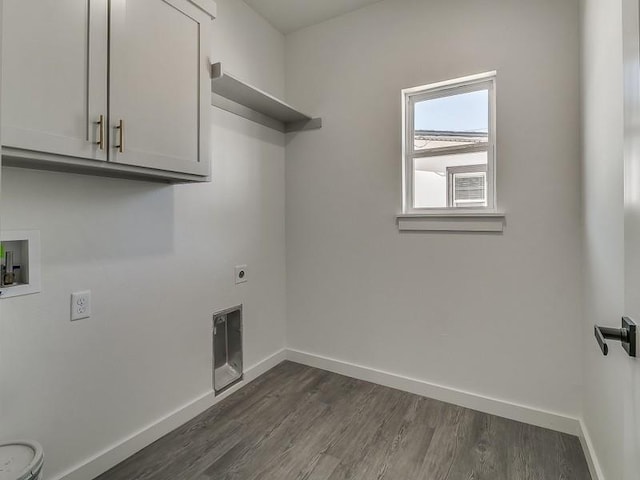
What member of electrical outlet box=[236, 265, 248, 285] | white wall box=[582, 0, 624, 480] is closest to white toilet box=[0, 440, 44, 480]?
electrical outlet box=[236, 265, 248, 285]

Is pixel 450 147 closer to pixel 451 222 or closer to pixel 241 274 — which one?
pixel 451 222

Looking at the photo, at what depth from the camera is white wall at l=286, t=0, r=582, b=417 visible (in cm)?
200

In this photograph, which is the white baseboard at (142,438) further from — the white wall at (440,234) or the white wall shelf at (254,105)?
the white wall shelf at (254,105)

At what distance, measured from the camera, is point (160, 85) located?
1571 mm

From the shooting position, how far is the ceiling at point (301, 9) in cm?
255

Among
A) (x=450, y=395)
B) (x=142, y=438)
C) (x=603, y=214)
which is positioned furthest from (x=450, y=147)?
(x=142, y=438)

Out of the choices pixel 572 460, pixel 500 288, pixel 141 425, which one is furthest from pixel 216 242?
pixel 572 460

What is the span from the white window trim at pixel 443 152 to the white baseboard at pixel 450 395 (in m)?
1.12

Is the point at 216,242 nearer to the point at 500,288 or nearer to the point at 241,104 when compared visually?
the point at 241,104

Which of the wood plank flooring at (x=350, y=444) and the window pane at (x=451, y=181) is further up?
A: the window pane at (x=451, y=181)

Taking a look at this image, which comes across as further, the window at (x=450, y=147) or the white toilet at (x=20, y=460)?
the window at (x=450, y=147)

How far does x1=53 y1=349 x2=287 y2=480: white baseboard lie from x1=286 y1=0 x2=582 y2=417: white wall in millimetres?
906

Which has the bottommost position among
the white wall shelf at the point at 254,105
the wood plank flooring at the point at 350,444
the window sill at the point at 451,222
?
the wood plank flooring at the point at 350,444

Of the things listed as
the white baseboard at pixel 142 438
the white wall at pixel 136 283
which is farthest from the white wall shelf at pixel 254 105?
the white baseboard at pixel 142 438
